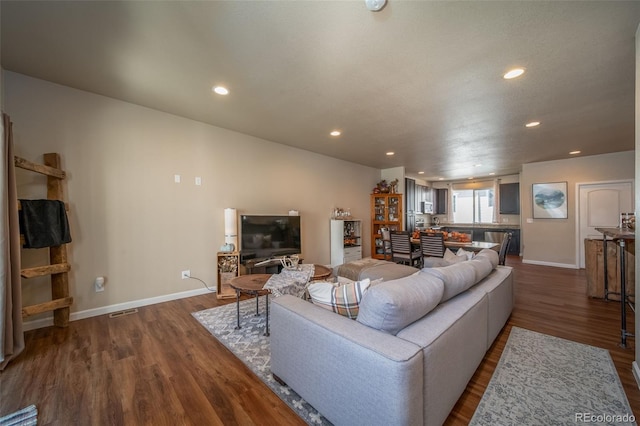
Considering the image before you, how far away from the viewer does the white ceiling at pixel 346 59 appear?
1707 millimetres

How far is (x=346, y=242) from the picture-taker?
19.5ft

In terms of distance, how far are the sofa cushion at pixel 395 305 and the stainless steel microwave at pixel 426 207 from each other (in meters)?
8.05

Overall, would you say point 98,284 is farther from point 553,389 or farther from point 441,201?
point 441,201

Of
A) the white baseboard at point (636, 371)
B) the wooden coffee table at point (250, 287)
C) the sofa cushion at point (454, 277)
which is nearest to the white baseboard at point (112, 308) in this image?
the wooden coffee table at point (250, 287)

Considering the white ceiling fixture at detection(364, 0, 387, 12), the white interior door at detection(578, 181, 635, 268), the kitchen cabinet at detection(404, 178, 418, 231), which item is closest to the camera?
the white ceiling fixture at detection(364, 0, 387, 12)

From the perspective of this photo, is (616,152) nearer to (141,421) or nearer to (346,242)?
(346,242)

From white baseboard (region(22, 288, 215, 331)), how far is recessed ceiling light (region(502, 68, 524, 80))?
15.1ft

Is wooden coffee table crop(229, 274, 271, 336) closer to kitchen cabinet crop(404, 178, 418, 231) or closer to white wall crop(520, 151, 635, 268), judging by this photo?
kitchen cabinet crop(404, 178, 418, 231)

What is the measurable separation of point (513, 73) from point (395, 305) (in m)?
2.54

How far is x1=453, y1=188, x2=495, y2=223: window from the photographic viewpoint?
28.4ft

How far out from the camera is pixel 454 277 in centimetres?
184

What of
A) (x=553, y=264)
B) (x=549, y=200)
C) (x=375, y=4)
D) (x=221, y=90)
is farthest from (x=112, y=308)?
(x=549, y=200)
